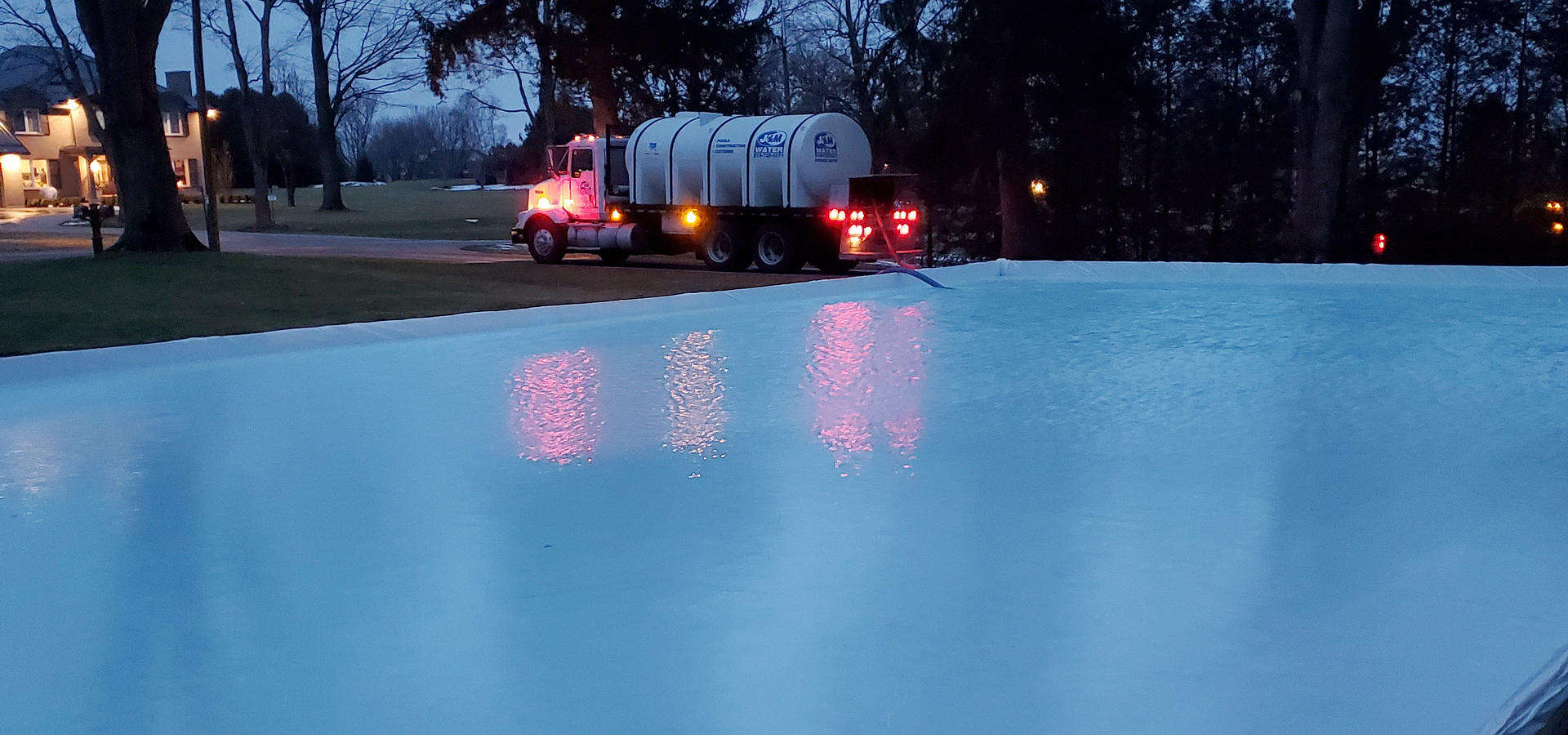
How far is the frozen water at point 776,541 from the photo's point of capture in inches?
138

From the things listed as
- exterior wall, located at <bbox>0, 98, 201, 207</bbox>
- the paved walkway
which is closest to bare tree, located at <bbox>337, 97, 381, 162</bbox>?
exterior wall, located at <bbox>0, 98, 201, 207</bbox>

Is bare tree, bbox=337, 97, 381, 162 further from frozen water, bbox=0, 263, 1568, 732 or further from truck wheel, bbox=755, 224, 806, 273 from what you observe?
frozen water, bbox=0, 263, 1568, 732

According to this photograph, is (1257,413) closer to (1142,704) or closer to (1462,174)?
A: (1142,704)

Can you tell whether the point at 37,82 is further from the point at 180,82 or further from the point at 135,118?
the point at 135,118

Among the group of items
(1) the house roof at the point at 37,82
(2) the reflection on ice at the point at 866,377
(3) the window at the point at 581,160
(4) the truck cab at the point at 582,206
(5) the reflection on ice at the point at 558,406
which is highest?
(1) the house roof at the point at 37,82

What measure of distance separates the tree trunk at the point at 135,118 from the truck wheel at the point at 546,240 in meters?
5.89

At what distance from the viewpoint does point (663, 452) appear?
672 cm

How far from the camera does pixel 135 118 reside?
65.7ft

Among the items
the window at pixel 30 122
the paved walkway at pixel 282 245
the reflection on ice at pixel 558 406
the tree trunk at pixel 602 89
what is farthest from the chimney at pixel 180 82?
the reflection on ice at pixel 558 406

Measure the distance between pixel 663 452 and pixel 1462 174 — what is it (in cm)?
1932

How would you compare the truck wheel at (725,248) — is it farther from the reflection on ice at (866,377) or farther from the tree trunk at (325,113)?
the tree trunk at (325,113)

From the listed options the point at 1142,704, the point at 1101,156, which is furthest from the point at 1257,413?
the point at 1101,156

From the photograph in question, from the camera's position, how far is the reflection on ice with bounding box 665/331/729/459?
702 centimetres

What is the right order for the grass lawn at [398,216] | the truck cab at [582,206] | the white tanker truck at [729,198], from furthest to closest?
the grass lawn at [398,216], the truck cab at [582,206], the white tanker truck at [729,198]
